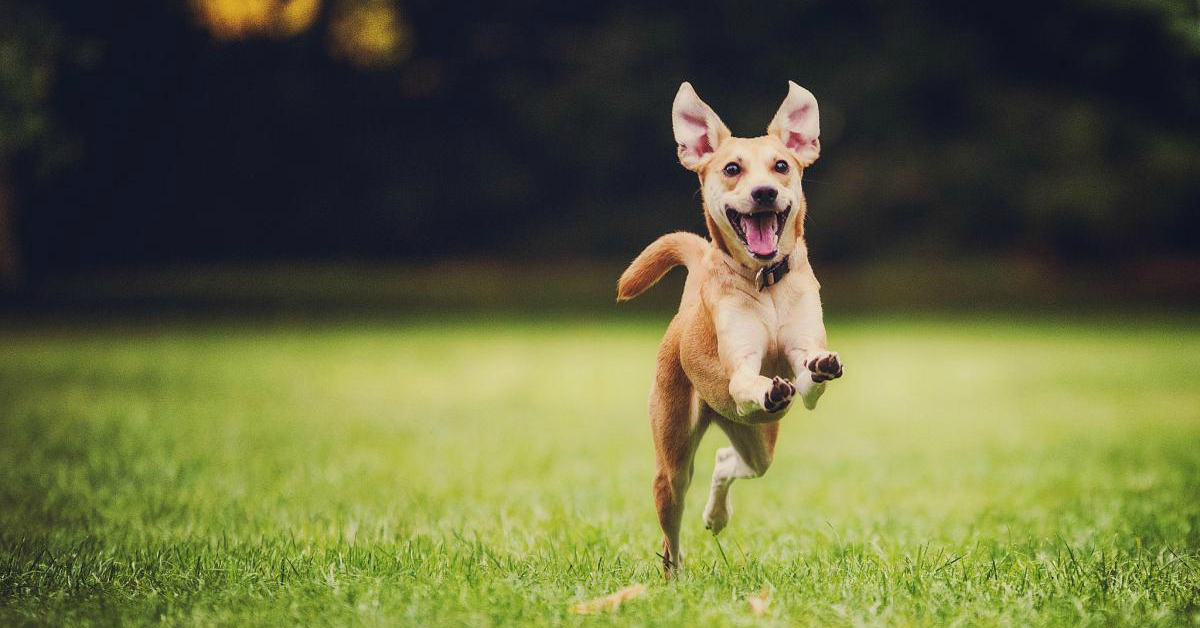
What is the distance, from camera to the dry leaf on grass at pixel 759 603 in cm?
355

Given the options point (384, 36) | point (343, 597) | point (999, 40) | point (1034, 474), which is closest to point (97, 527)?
point (343, 597)

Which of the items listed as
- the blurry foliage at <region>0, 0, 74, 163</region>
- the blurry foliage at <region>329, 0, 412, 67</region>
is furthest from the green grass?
the blurry foliage at <region>329, 0, 412, 67</region>

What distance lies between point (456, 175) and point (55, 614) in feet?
86.9

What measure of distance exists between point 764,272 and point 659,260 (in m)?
0.63

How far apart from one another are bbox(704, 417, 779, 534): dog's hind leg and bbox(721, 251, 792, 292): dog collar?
1.94ft

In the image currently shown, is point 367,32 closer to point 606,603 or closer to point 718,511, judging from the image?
point 718,511

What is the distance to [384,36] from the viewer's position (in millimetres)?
27750

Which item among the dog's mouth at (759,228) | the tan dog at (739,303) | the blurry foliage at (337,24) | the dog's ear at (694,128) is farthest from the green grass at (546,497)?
the blurry foliage at (337,24)

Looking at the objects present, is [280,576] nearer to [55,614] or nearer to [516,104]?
[55,614]

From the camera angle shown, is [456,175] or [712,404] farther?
[456,175]

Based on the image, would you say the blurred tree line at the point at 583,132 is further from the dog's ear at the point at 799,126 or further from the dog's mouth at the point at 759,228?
the dog's mouth at the point at 759,228

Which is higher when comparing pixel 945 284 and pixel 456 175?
pixel 456 175

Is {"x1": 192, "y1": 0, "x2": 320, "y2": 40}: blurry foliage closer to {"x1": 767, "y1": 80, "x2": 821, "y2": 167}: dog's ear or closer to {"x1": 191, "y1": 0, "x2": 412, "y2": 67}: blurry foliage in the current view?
{"x1": 191, "y1": 0, "x2": 412, "y2": 67}: blurry foliage

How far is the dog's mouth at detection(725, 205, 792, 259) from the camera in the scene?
3.38 m
